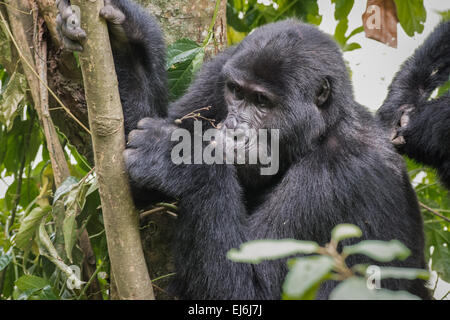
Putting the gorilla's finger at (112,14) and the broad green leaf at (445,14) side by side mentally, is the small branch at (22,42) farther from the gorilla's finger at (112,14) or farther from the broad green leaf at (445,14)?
the broad green leaf at (445,14)

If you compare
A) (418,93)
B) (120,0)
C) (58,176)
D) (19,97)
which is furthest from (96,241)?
(418,93)

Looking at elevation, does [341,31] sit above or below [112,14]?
above

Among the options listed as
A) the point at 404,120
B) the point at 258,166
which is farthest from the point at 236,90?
the point at 404,120

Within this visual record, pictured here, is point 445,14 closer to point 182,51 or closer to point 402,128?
point 402,128

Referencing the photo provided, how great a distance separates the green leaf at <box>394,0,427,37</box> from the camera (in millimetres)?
3945

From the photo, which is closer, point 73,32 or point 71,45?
point 73,32

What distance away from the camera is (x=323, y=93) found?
2930 mm

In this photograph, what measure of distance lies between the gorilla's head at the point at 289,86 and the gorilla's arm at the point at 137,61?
1.46ft

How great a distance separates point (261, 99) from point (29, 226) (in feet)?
4.73

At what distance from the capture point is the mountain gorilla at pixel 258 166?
2.67 m

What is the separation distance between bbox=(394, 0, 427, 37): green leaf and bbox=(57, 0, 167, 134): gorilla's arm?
182cm

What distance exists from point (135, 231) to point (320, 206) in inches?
36.9

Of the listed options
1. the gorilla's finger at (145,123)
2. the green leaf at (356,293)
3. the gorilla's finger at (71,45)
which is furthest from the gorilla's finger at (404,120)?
the green leaf at (356,293)

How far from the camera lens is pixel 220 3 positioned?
3.47m
